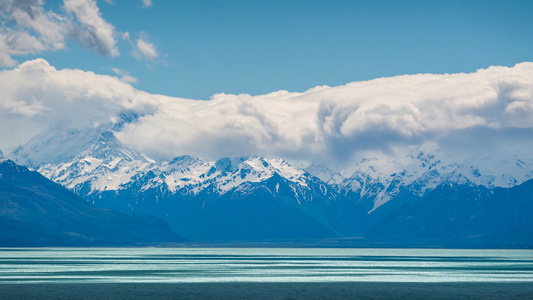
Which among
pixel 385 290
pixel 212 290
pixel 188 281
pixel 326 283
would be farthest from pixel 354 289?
pixel 188 281

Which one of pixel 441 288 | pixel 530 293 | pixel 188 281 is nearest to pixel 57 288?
pixel 188 281

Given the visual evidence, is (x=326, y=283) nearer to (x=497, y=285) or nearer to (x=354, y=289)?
(x=354, y=289)

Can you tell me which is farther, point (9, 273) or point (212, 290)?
point (9, 273)

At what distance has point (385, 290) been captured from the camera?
6088 inches

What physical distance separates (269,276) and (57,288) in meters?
60.2

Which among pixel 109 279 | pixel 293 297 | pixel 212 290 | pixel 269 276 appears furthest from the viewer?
pixel 269 276

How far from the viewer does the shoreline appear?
140000mm

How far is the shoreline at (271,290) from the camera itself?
5512 inches

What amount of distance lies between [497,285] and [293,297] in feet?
170

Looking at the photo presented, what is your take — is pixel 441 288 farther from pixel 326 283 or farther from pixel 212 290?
pixel 212 290

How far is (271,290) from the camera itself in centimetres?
15325

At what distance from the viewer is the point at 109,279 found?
181125 millimetres

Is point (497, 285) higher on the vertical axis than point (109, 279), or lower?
higher

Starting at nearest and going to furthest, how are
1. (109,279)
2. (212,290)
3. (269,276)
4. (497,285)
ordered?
1. (212,290)
2. (497,285)
3. (109,279)
4. (269,276)
